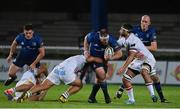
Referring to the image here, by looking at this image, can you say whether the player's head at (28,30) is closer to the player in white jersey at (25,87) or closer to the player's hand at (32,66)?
the player's hand at (32,66)

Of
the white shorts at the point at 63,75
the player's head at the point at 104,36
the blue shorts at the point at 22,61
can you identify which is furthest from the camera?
the blue shorts at the point at 22,61

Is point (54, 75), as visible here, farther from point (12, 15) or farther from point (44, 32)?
point (12, 15)

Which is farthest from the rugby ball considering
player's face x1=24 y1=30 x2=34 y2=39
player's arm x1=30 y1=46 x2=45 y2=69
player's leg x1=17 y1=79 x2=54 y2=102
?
player's face x1=24 y1=30 x2=34 y2=39

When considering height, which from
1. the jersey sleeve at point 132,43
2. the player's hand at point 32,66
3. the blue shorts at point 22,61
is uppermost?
the jersey sleeve at point 132,43

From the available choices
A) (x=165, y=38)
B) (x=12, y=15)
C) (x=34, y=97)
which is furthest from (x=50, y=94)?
(x=12, y=15)

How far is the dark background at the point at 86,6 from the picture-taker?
3475 centimetres

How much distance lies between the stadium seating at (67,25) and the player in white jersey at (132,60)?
15003 millimetres

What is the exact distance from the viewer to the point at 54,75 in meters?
16.2

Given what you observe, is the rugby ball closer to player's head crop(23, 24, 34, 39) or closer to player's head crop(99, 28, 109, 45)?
player's head crop(99, 28, 109, 45)

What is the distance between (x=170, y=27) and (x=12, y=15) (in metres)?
7.84

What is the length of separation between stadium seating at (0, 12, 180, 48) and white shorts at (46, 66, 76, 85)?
15.7 m

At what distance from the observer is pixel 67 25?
3372cm

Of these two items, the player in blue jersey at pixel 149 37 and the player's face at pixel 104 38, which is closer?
the player's face at pixel 104 38

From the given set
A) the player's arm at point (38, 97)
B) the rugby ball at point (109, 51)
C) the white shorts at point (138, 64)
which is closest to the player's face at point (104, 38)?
the rugby ball at point (109, 51)
